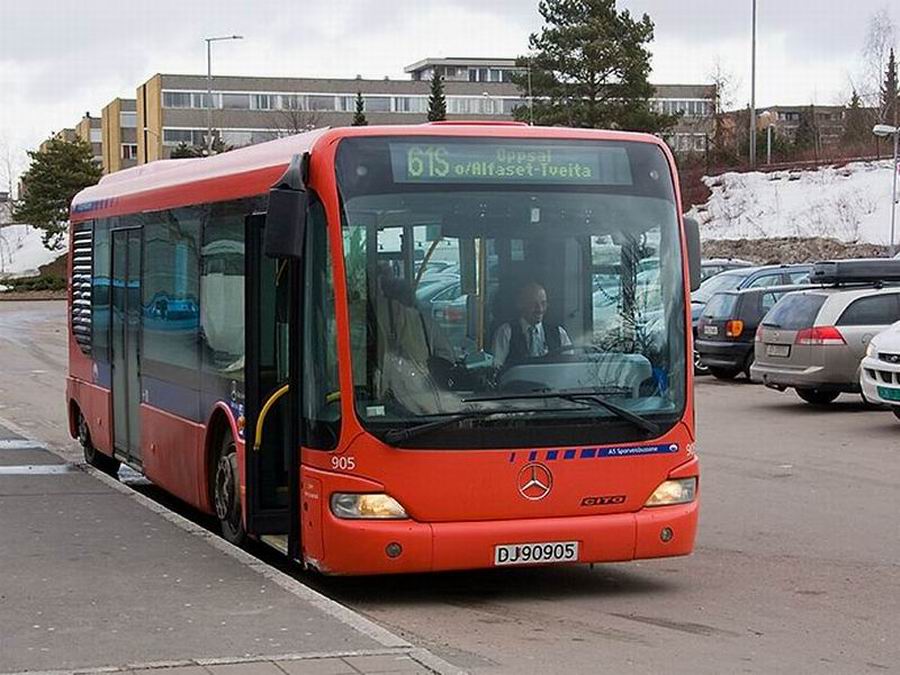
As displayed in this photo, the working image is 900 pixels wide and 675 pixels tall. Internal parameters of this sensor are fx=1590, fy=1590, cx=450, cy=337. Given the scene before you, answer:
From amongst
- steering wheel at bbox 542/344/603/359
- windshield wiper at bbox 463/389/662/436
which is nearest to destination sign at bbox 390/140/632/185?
steering wheel at bbox 542/344/603/359

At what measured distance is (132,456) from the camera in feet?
44.6

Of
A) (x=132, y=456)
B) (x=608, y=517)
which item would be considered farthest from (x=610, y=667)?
(x=132, y=456)

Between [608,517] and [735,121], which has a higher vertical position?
[735,121]

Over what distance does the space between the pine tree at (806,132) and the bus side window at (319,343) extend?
257 feet

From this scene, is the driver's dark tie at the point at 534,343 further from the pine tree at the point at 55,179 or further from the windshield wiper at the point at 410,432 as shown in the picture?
the pine tree at the point at 55,179

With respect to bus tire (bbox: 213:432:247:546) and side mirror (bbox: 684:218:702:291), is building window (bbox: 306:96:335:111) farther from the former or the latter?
side mirror (bbox: 684:218:702:291)

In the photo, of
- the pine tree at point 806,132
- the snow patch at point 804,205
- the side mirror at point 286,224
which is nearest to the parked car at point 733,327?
the side mirror at point 286,224

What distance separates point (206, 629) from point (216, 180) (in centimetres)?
433

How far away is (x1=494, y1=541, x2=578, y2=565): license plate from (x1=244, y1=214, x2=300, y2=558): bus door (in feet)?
4.53

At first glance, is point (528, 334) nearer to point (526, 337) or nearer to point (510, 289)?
point (526, 337)

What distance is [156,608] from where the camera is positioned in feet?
26.8

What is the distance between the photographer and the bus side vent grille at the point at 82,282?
1533cm

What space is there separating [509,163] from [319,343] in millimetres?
1529

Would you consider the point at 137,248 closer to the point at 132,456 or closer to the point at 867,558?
the point at 132,456
